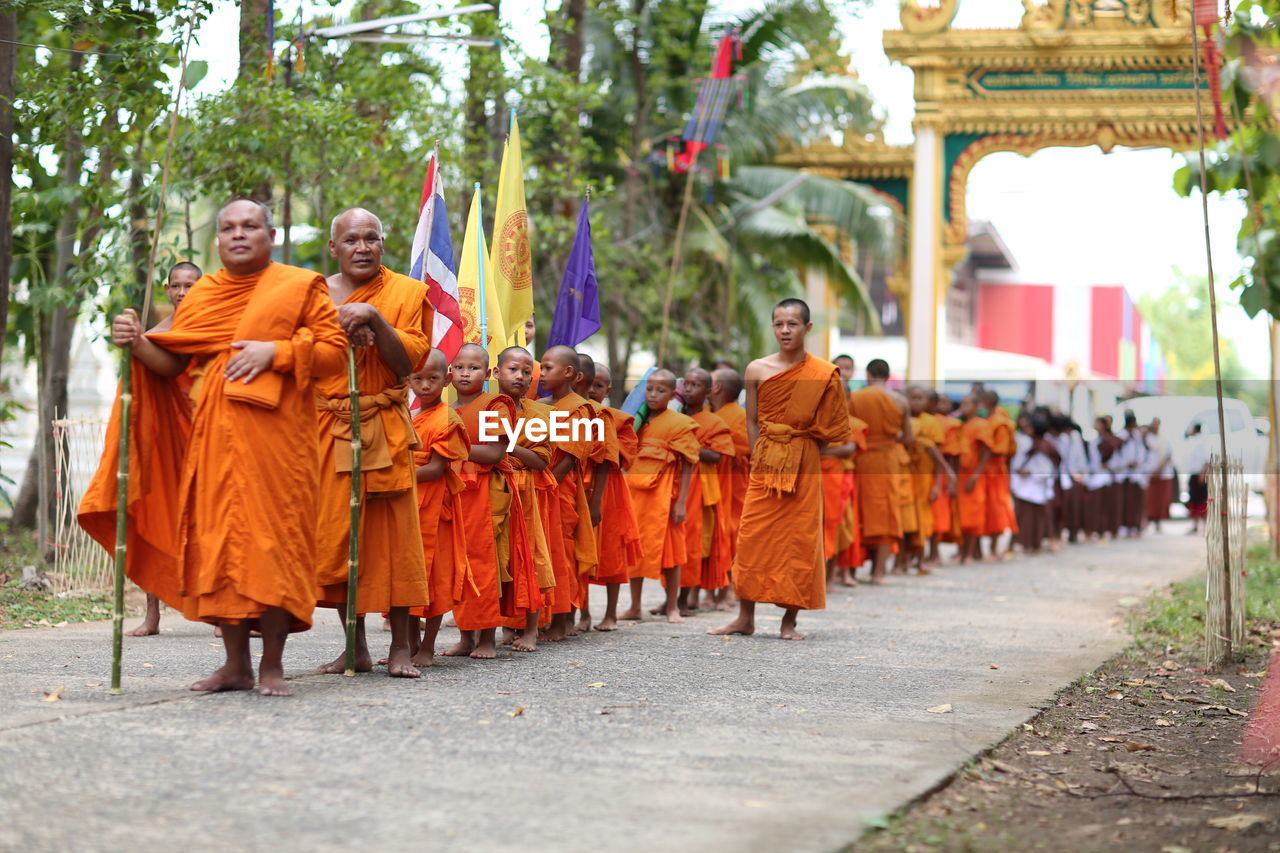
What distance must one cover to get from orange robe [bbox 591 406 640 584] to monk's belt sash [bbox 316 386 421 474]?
9.08 ft

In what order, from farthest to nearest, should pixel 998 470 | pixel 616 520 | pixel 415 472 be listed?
pixel 998 470 < pixel 616 520 < pixel 415 472

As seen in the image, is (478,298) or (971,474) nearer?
(478,298)

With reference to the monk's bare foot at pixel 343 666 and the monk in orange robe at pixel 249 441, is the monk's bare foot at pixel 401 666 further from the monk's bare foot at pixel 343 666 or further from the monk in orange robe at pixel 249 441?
the monk in orange robe at pixel 249 441

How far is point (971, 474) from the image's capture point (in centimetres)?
1727

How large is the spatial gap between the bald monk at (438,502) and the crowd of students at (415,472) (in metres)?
0.01

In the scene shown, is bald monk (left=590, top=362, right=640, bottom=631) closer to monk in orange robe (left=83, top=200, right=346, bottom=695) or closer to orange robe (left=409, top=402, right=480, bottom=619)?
orange robe (left=409, top=402, right=480, bottom=619)

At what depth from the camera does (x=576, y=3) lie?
16562 mm

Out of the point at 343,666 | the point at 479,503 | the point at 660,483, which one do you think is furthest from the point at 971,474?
the point at 343,666

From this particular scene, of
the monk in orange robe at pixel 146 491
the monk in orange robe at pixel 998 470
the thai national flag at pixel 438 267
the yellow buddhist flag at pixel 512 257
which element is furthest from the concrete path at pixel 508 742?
the monk in orange robe at pixel 998 470

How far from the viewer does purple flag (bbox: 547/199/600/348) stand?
1052 cm

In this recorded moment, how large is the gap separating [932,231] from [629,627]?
1314cm

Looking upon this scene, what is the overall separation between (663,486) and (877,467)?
4394 millimetres

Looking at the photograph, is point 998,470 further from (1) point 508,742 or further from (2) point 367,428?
(1) point 508,742

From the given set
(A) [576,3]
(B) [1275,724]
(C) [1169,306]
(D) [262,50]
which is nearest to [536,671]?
(B) [1275,724]
